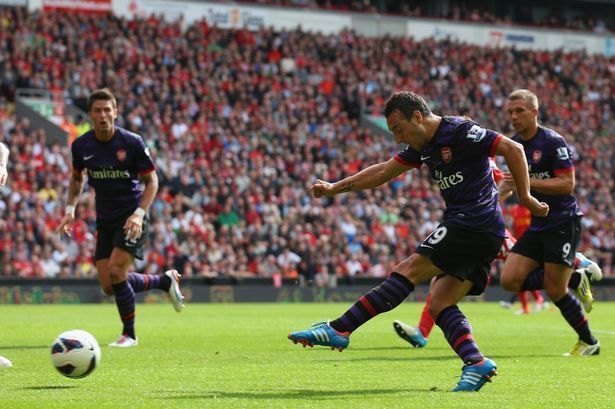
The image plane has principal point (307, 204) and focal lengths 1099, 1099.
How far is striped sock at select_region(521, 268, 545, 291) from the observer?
38.0 ft

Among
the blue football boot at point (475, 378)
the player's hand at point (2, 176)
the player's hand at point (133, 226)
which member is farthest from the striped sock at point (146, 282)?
the blue football boot at point (475, 378)

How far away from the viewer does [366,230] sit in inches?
1212

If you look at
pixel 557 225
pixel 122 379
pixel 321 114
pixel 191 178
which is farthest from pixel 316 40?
pixel 122 379

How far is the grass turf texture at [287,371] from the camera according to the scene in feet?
23.6

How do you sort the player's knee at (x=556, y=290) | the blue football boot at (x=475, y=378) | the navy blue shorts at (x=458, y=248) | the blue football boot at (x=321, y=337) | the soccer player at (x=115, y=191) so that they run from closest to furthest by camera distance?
the blue football boot at (x=475, y=378)
the blue football boot at (x=321, y=337)
the navy blue shorts at (x=458, y=248)
the player's knee at (x=556, y=290)
the soccer player at (x=115, y=191)

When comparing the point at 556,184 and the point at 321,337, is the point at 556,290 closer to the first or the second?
the point at 556,184

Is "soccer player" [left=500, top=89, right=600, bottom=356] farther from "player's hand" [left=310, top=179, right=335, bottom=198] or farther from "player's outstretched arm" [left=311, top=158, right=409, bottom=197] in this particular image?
"player's hand" [left=310, top=179, right=335, bottom=198]

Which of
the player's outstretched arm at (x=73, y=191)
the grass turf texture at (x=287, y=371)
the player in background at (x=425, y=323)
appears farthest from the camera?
the player's outstretched arm at (x=73, y=191)

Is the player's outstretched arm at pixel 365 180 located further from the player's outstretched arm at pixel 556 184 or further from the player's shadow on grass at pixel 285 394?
the player's outstretched arm at pixel 556 184

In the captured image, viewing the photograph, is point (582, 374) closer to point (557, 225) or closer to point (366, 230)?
point (557, 225)

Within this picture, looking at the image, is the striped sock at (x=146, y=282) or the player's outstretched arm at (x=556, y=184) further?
the striped sock at (x=146, y=282)

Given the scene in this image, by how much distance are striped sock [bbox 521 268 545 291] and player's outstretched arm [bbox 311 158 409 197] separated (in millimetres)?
3318

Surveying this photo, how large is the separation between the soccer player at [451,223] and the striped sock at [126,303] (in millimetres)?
4624

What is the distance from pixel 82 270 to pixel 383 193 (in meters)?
10.5
